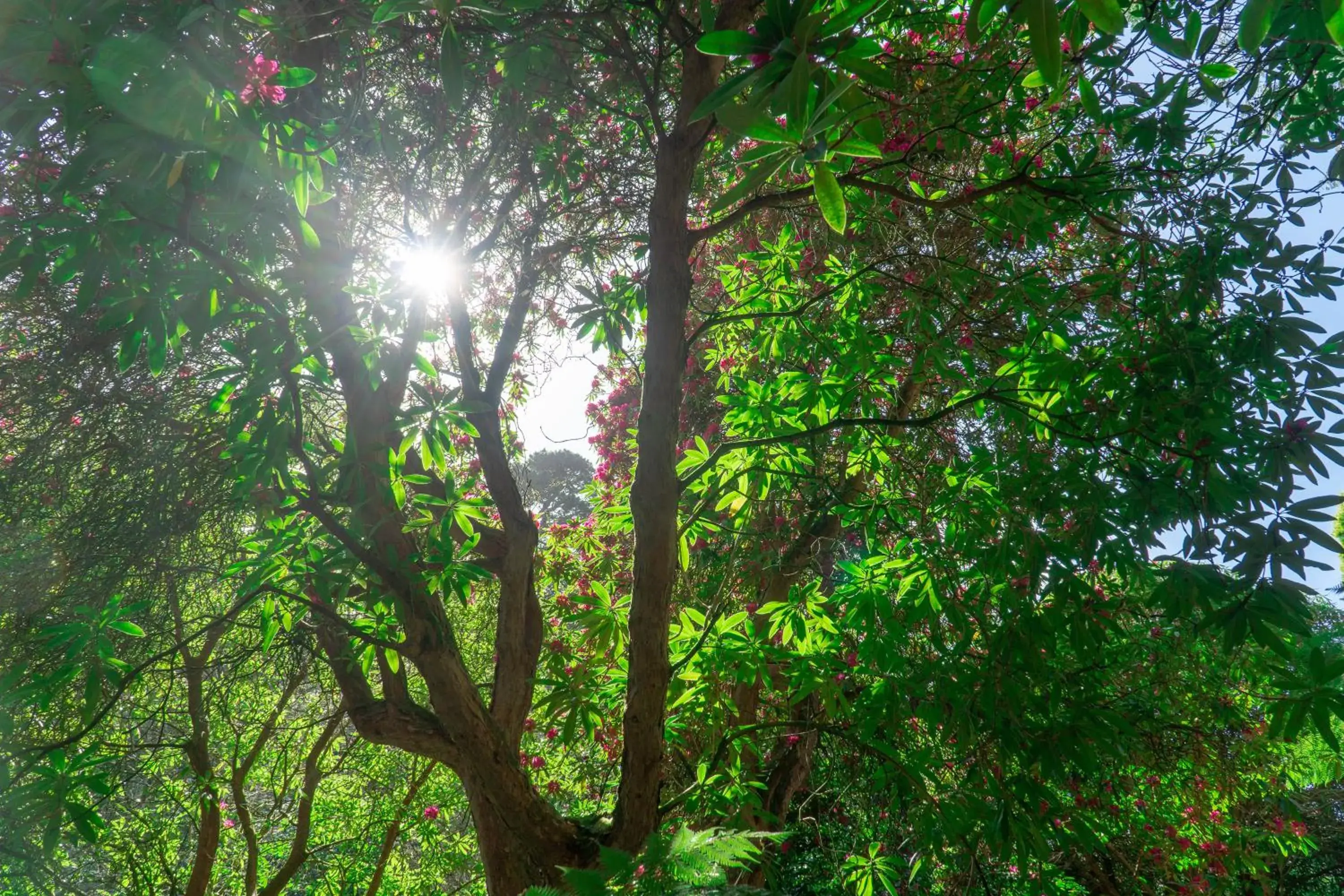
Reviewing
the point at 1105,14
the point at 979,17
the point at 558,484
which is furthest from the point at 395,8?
the point at 558,484

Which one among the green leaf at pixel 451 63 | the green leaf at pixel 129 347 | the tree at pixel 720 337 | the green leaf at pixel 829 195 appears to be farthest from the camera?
the green leaf at pixel 129 347

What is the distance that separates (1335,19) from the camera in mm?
872

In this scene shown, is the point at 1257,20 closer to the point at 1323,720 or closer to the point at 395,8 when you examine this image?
the point at 395,8

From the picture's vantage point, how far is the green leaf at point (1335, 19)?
0.85m

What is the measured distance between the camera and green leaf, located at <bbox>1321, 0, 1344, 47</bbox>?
85 centimetres

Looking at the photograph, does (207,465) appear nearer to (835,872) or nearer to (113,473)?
(113,473)

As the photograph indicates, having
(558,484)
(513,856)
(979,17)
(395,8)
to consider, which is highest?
(558,484)

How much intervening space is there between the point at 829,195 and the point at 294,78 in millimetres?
1104

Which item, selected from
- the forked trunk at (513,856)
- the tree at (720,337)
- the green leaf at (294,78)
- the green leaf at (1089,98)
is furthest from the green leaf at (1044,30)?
the forked trunk at (513,856)

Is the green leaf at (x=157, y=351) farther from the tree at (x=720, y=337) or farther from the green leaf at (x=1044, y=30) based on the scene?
the green leaf at (x=1044, y=30)

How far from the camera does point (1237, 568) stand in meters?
2.02

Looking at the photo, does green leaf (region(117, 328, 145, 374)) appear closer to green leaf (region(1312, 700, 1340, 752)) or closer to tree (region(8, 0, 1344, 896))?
tree (region(8, 0, 1344, 896))

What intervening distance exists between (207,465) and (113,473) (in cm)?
65

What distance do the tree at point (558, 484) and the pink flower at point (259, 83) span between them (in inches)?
120
